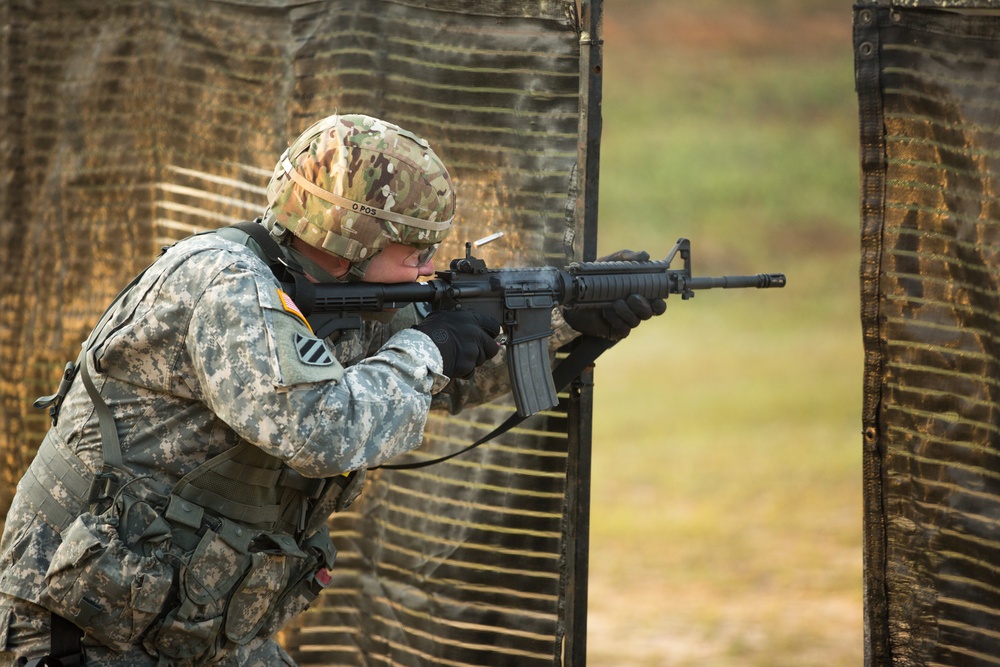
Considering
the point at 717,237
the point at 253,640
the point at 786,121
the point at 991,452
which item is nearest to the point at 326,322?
the point at 253,640

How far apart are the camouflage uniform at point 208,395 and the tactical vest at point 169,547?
0.12 ft

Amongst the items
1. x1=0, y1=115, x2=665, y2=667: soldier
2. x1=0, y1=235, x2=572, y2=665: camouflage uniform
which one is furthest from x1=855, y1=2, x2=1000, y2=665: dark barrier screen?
x1=0, y1=235, x2=572, y2=665: camouflage uniform

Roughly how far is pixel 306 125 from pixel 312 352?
5.93 feet

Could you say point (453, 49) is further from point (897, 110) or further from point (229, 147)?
point (897, 110)

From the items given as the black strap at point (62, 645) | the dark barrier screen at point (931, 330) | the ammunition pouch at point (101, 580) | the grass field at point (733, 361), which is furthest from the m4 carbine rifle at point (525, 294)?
the grass field at point (733, 361)

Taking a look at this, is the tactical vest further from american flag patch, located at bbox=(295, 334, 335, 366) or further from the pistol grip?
the pistol grip

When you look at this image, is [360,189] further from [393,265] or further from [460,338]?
[460,338]

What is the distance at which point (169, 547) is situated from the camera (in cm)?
314

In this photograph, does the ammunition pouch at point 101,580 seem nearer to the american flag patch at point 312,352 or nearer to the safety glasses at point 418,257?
the american flag patch at point 312,352

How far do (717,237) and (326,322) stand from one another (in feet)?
48.3

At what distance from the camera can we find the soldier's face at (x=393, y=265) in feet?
11.1

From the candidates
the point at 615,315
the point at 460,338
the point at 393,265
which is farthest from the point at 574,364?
the point at 393,265

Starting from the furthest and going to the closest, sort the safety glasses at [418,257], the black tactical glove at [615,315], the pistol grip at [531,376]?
the black tactical glove at [615,315] < the pistol grip at [531,376] < the safety glasses at [418,257]

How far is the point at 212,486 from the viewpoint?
10.4 ft
